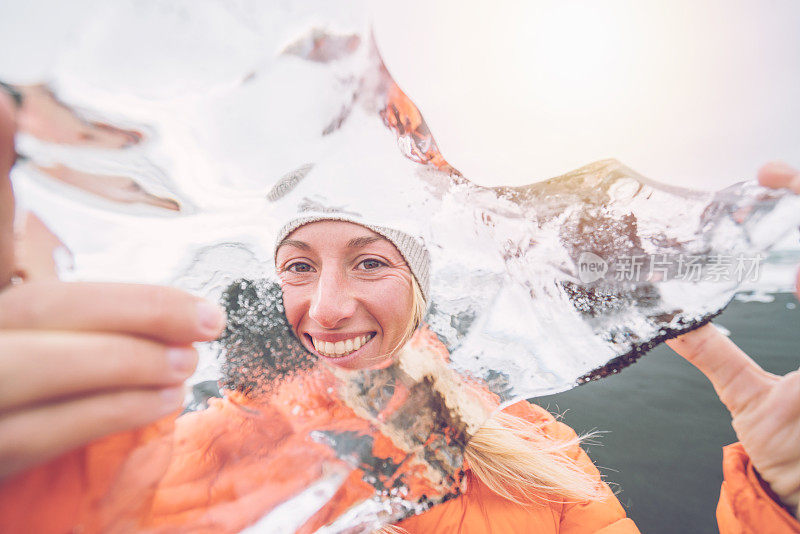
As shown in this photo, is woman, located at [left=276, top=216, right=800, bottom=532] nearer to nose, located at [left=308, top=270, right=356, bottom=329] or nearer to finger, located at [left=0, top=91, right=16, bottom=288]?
nose, located at [left=308, top=270, right=356, bottom=329]

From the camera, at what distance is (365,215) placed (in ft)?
1.27

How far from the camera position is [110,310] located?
0.68 ft

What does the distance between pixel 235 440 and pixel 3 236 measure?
28 cm

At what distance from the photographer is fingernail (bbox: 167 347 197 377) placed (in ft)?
0.77

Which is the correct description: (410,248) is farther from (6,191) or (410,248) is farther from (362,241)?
(6,191)

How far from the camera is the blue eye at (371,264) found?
55 cm

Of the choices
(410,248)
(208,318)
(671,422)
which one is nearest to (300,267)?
(410,248)

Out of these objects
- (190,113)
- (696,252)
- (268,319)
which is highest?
(190,113)

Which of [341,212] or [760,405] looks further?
[760,405]

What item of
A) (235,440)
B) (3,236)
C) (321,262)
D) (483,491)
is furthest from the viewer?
(483,491)

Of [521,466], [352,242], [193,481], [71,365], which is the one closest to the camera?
[71,365]

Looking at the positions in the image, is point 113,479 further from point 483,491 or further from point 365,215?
point 483,491

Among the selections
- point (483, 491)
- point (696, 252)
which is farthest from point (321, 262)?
point (483, 491)

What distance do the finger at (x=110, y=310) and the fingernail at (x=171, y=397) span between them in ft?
0.11
